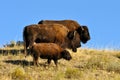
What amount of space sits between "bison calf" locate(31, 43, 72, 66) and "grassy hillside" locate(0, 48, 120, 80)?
12.4 inches

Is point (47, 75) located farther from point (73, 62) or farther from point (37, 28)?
point (37, 28)

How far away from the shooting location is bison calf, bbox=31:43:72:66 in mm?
20375

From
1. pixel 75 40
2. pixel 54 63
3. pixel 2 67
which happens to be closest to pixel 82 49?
pixel 75 40

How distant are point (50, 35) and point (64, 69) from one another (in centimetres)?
452

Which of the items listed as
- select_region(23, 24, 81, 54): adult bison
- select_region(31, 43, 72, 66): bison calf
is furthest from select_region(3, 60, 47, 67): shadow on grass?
select_region(23, 24, 81, 54): adult bison

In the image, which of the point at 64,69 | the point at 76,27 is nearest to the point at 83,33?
the point at 76,27

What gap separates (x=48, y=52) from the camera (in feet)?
67.5

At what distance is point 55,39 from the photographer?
24250mm

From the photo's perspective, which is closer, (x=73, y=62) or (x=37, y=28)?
(x=73, y=62)

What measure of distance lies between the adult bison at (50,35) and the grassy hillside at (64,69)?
91cm

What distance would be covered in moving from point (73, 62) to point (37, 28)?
290 cm

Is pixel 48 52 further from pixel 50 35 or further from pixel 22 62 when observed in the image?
pixel 50 35

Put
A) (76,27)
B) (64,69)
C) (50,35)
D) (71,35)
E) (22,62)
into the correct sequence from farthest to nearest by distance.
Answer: (76,27)
(71,35)
(50,35)
(22,62)
(64,69)

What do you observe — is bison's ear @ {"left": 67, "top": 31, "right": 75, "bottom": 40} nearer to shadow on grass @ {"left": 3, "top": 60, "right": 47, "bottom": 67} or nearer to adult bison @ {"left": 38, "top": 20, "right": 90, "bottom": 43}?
adult bison @ {"left": 38, "top": 20, "right": 90, "bottom": 43}
